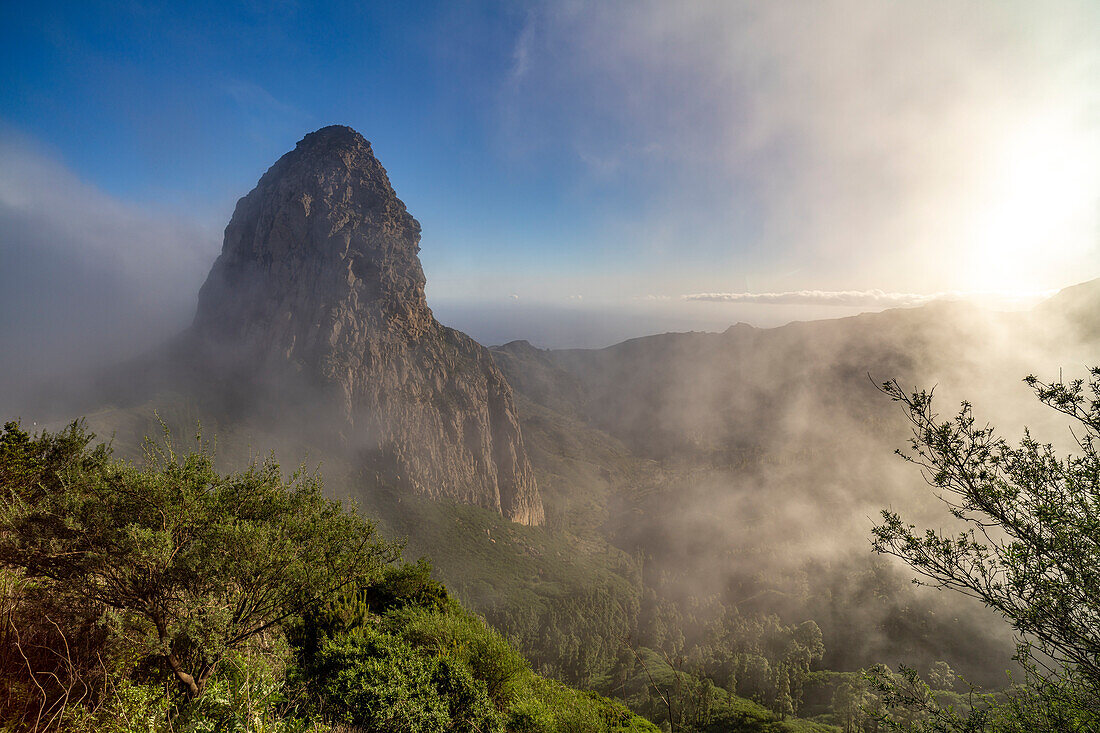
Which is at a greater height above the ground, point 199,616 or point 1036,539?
point 1036,539

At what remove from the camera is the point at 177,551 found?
13430 mm

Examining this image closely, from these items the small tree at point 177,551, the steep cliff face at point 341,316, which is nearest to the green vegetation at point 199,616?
the small tree at point 177,551

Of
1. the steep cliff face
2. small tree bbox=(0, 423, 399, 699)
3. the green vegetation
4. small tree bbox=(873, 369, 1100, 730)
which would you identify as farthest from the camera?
the steep cliff face

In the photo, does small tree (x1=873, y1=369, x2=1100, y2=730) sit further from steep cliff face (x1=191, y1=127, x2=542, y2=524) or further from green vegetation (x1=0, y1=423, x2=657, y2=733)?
steep cliff face (x1=191, y1=127, x2=542, y2=524)

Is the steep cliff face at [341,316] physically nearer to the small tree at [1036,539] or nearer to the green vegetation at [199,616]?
the green vegetation at [199,616]

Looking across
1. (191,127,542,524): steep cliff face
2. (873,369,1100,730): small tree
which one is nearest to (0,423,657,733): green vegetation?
(873,369,1100,730): small tree

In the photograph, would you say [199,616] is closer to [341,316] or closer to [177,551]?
[177,551]

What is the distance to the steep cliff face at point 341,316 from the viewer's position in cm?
16938

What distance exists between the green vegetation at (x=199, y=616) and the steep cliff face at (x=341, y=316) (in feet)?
524

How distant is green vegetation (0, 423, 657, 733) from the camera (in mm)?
10406

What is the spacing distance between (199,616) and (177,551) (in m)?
2.32

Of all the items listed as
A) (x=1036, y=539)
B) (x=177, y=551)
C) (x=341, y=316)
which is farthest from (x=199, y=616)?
(x=341, y=316)

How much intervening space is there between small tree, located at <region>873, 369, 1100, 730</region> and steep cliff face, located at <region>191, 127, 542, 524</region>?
180 metres

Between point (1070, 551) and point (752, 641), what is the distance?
18469 centimetres
